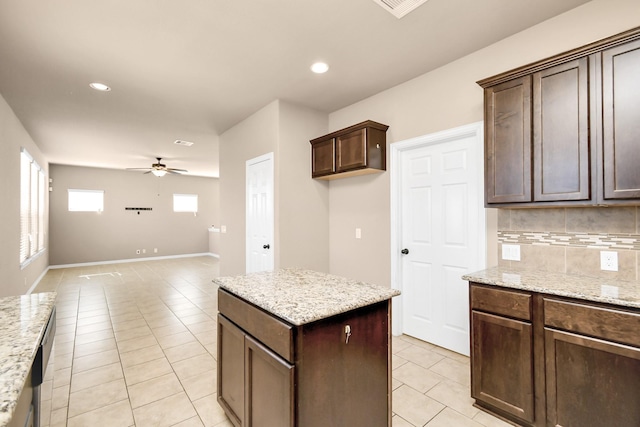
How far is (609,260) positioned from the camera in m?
2.00

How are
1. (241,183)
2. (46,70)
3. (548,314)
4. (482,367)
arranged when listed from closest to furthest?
(548,314) → (482,367) → (46,70) → (241,183)

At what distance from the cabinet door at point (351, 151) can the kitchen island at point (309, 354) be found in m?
1.78

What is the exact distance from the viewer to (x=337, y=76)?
10.3ft

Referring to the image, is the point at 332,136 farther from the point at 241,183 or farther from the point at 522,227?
the point at 522,227

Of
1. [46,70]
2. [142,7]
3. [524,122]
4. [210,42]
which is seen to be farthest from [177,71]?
[524,122]

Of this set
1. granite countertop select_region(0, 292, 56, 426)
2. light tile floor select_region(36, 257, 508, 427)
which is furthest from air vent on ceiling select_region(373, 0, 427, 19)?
light tile floor select_region(36, 257, 508, 427)

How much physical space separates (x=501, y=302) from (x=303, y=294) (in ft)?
4.14

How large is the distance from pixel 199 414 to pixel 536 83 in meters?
3.18

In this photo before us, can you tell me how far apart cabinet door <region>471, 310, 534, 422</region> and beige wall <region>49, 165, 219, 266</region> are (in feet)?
31.2

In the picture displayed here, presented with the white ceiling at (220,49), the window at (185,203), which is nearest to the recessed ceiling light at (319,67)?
the white ceiling at (220,49)

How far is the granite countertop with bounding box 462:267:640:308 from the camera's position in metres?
1.57

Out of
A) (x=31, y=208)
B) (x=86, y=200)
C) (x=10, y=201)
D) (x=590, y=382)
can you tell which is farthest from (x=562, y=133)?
(x=86, y=200)

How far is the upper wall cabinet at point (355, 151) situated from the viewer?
326 cm

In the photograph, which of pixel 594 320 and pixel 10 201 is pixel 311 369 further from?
pixel 10 201
